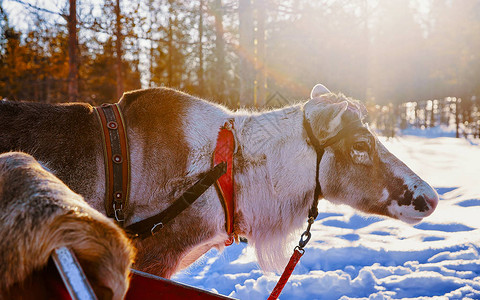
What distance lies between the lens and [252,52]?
9.07 m

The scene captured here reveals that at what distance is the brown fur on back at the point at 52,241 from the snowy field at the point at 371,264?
6.89 ft

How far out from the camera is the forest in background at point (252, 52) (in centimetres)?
956

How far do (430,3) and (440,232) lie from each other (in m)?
36.2

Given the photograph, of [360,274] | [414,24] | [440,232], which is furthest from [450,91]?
[360,274]

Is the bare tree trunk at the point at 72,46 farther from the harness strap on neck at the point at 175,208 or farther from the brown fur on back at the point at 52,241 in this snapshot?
the brown fur on back at the point at 52,241

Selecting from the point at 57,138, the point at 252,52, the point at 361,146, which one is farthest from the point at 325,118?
the point at 252,52

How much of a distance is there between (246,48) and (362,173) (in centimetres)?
711

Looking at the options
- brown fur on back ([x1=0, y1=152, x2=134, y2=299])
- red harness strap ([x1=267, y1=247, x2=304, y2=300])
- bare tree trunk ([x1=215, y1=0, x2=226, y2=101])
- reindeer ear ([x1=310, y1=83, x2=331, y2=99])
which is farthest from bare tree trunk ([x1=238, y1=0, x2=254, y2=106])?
brown fur on back ([x1=0, y1=152, x2=134, y2=299])

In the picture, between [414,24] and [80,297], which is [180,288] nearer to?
[80,297]

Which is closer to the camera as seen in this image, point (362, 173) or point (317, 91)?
point (362, 173)

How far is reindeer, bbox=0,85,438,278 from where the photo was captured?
2068 millimetres

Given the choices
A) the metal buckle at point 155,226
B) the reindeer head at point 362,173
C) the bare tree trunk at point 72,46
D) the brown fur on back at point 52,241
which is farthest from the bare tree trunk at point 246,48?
the brown fur on back at point 52,241

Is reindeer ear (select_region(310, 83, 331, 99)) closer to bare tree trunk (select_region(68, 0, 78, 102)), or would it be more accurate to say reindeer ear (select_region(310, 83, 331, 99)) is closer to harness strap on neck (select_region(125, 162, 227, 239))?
harness strap on neck (select_region(125, 162, 227, 239))

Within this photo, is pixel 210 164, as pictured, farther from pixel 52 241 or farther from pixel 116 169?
pixel 52 241
